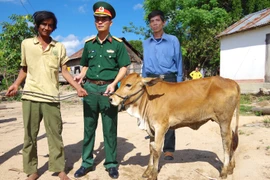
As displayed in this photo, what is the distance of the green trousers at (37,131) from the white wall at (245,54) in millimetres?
10962

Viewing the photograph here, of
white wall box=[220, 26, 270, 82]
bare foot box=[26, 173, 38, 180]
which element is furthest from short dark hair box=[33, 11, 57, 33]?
white wall box=[220, 26, 270, 82]

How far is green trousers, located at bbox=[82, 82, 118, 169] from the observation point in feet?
12.4

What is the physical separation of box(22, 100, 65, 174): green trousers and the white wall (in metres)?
11.0

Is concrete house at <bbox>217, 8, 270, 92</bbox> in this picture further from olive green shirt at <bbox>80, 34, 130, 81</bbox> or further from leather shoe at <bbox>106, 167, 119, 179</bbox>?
leather shoe at <bbox>106, 167, 119, 179</bbox>

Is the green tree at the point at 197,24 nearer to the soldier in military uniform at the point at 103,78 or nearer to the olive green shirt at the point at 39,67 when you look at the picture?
the soldier in military uniform at the point at 103,78

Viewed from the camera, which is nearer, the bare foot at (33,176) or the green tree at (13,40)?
the bare foot at (33,176)

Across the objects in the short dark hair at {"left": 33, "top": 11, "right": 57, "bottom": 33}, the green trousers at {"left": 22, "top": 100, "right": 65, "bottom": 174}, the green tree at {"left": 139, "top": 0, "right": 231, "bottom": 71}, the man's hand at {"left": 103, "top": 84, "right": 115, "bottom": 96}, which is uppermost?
the green tree at {"left": 139, "top": 0, "right": 231, "bottom": 71}

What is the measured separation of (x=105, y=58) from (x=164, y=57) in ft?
3.45

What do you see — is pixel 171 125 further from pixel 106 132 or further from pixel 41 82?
pixel 41 82

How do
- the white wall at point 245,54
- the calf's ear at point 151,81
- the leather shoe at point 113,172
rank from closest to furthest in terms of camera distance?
the calf's ear at point 151,81
the leather shoe at point 113,172
the white wall at point 245,54

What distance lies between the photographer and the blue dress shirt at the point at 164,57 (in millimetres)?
4363

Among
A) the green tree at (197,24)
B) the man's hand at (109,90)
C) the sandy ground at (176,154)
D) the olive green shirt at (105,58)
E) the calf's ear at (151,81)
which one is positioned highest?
the green tree at (197,24)

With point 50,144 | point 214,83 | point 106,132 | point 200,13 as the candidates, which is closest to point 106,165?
point 106,132

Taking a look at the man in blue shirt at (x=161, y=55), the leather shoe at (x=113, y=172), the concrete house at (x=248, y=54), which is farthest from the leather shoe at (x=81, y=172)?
the concrete house at (x=248, y=54)
